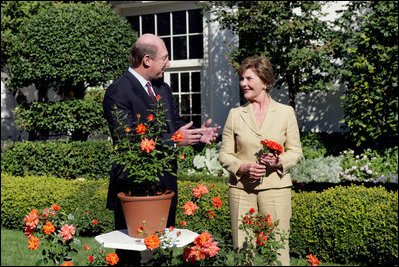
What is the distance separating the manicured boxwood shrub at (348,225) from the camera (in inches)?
191

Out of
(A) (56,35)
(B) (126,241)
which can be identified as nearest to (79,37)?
(A) (56,35)

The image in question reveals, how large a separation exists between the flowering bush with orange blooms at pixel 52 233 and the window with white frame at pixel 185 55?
7.24 m

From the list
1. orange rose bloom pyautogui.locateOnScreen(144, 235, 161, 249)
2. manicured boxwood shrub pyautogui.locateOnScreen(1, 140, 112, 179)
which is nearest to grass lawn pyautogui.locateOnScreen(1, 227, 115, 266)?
manicured boxwood shrub pyautogui.locateOnScreen(1, 140, 112, 179)

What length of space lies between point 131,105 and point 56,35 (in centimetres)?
531

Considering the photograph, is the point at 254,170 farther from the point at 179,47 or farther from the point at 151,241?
the point at 179,47

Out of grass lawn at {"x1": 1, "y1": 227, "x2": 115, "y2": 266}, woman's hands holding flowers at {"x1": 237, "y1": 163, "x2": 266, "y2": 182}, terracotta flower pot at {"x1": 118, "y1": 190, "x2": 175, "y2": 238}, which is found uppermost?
woman's hands holding flowers at {"x1": 237, "y1": 163, "x2": 266, "y2": 182}

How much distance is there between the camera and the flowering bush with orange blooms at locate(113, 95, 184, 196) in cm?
277

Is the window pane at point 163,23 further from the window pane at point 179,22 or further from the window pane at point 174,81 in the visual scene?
the window pane at point 174,81

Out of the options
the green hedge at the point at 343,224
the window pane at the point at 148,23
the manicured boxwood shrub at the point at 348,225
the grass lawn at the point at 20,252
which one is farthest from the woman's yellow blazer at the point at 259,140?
the window pane at the point at 148,23

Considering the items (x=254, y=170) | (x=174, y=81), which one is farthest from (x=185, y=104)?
(x=254, y=170)

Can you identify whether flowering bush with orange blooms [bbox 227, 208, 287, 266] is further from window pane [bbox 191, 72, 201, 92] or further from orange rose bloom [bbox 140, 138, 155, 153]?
window pane [bbox 191, 72, 201, 92]

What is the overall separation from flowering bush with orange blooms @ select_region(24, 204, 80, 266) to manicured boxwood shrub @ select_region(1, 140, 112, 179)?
169 inches

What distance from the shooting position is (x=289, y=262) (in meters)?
3.37

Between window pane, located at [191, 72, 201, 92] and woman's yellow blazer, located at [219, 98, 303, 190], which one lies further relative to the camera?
window pane, located at [191, 72, 201, 92]
